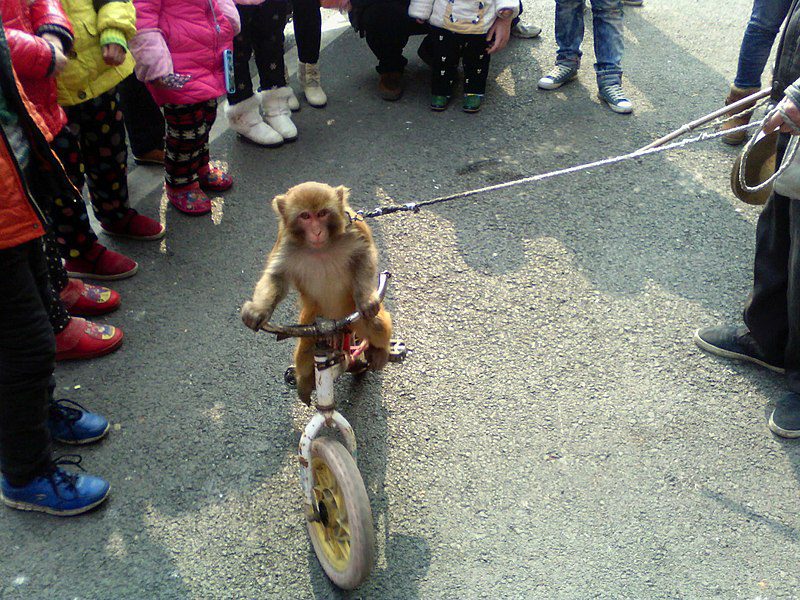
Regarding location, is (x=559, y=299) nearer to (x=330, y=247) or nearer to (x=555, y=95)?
(x=330, y=247)

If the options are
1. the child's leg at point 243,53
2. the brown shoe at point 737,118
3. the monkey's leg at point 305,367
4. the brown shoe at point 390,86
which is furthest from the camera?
the brown shoe at point 390,86

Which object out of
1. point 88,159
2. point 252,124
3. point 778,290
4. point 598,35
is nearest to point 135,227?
point 88,159

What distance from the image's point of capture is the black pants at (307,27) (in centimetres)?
545

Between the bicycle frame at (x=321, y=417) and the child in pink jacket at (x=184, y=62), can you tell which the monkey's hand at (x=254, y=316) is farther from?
the child in pink jacket at (x=184, y=62)

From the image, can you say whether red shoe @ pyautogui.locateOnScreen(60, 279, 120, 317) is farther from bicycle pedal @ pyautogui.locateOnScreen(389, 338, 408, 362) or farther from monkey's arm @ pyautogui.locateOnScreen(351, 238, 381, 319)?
monkey's arm @ pyautogui.locateOnScreen(351, 238, 381, 319)

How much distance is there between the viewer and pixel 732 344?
3641 mm

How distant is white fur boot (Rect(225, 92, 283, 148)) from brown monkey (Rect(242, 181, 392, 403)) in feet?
8.61

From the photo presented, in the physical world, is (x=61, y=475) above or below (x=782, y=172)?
below

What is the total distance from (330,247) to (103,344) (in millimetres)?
1574

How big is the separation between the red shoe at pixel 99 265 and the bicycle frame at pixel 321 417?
6.45ft

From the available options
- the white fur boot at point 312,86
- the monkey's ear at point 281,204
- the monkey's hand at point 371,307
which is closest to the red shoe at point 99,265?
the monkey's ear at point 281,204

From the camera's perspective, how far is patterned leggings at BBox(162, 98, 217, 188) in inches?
167

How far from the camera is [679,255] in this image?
435 cm

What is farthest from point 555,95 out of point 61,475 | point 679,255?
point 61,475
